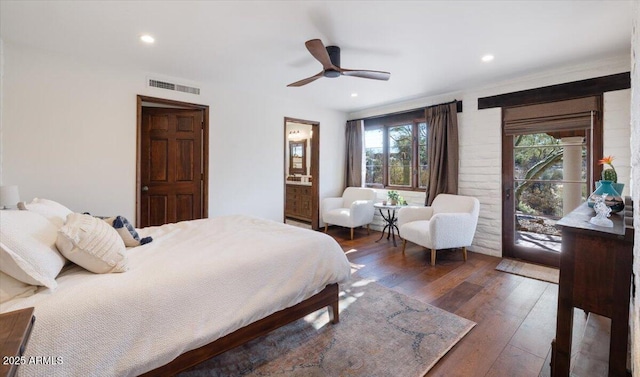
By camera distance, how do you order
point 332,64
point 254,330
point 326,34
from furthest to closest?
point 332,64
point 326,34
point 254,330

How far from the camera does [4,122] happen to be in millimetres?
2658

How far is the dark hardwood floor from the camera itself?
1.73m

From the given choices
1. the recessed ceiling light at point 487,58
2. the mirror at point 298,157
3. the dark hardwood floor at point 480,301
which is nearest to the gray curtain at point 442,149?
the dark hardwood floor at point 480,301

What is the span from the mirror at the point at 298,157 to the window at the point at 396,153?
1870mm

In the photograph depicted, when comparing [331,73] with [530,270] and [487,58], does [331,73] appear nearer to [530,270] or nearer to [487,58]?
[487,58]

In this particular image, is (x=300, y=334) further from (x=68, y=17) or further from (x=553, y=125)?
(x=553, y=125)

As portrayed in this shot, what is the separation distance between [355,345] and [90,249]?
1.67m

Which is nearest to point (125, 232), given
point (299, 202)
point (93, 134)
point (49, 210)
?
point (49, 210)

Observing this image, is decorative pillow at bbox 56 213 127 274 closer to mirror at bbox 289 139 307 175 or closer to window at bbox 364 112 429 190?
window at bbox 364 112 429 190

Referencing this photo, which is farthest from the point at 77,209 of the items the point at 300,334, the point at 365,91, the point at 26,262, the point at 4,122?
the point at 365,91

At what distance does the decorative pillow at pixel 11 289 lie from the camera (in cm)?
113

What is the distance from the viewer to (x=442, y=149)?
13.7 ft

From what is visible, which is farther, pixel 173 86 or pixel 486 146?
pixel 486 146

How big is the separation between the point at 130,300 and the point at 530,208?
14.3 ft
